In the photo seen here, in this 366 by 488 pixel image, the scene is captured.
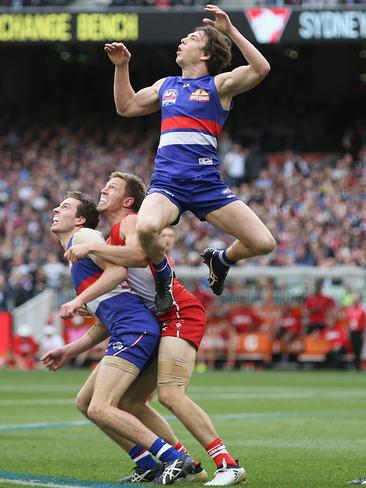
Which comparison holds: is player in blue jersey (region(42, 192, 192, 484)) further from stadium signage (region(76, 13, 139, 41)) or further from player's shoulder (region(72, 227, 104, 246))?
stadium signage (region(76, 13, 139, 41))

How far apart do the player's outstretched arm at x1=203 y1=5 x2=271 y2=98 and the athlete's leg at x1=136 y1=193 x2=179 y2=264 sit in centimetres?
93

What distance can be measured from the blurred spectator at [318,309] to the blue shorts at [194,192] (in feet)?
56.4

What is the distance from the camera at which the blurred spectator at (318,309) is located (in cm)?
2548

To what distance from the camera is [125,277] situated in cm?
790

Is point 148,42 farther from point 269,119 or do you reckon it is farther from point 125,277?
point 125,277

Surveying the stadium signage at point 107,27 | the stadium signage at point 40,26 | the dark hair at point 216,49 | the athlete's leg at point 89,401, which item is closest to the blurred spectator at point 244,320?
the stadium signage at point 107,27

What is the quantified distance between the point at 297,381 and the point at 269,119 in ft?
48.4

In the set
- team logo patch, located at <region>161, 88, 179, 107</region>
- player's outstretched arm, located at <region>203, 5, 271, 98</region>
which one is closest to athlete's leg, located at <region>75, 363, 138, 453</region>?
team logo patch, located at <region>161, 88, 179, 107</region>

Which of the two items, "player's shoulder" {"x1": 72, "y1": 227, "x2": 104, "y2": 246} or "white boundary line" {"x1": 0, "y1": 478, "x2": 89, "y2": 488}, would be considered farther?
"player's shoulder" {"x1": 72, "y1": 227, "x2": 104, "y2": 246}

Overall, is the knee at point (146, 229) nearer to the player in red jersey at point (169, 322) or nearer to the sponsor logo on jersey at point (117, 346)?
the player in red jersey at point (169, 322)

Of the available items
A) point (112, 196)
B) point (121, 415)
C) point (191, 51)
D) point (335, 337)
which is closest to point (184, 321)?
point (121, 415)

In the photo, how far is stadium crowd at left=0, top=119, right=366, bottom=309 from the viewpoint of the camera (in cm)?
2755

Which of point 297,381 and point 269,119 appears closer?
point 297,381

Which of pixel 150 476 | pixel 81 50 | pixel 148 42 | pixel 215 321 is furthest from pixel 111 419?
pixel 81 50
